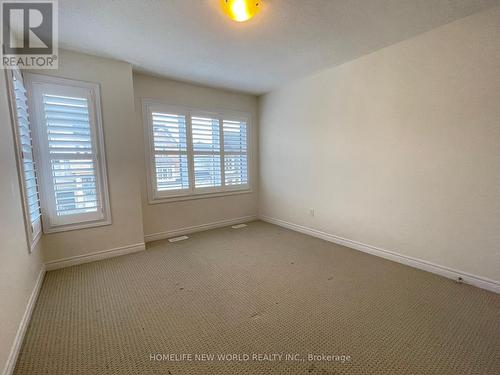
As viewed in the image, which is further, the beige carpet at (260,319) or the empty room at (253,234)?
the empty room at (253,234)

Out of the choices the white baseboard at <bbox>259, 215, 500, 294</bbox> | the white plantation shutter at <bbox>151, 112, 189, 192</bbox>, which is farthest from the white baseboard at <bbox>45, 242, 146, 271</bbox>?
the white baseboard at <bbox>259, 215, 500, 294</bbox>

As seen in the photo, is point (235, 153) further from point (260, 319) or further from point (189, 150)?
point (260, 319)

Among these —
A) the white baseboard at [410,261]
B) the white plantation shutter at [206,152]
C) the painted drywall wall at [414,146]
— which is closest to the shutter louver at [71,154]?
the white plantation shutter at [206,152]

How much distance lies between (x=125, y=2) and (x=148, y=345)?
2.46 meters

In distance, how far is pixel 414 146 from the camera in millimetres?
2420

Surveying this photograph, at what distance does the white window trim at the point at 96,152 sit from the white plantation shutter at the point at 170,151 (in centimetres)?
77

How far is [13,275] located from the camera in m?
1.54

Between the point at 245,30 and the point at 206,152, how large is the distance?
206cm

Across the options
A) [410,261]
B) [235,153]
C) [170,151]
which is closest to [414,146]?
[410,261]

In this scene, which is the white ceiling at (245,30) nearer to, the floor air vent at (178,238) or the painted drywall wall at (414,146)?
the painted drywall wall at (414,146)

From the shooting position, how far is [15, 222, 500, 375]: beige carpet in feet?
4.48

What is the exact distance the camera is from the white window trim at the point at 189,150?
331 centimetres

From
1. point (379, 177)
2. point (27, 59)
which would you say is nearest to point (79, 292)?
point (27, 59)

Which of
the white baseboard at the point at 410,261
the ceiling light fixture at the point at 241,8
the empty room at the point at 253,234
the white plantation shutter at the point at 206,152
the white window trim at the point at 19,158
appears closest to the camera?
the empty room at the point at 253,234
